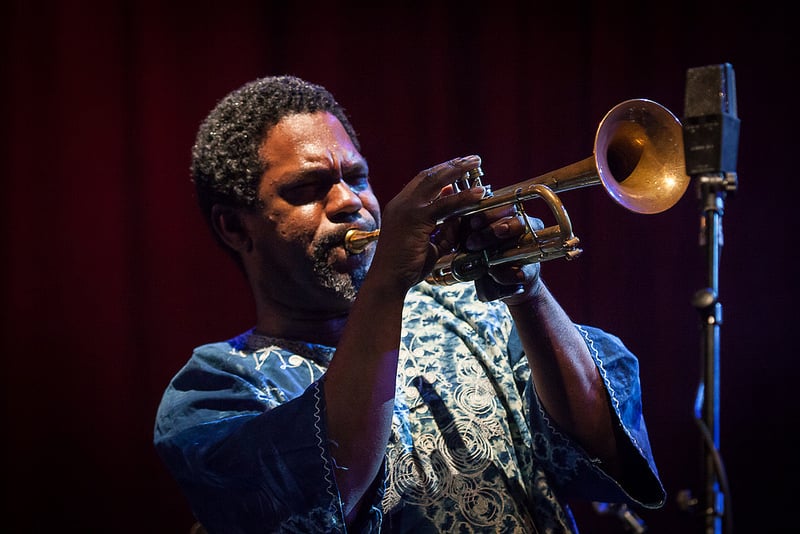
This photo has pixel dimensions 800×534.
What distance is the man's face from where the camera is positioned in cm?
222

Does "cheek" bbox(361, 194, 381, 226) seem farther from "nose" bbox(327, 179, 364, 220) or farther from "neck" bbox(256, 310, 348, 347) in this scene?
"neck" bbox(256, 310, 348, 347)

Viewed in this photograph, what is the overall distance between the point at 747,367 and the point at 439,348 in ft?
4.82

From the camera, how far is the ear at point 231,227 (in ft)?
7.98

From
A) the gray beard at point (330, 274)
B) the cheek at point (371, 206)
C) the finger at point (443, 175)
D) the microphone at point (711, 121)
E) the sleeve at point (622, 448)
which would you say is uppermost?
the microphone at point (711, 121)

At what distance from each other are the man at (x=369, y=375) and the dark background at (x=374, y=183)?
24.8 inches

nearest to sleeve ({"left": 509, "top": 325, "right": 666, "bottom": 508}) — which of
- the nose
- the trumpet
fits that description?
the trumpet

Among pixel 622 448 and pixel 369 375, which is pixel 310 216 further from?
pixel 622 448

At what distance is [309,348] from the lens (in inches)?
88.0

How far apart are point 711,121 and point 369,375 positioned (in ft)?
2.78

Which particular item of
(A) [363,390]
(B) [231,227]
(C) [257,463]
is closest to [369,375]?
(A) [363,390]

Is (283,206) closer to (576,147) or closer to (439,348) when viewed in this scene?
(439,348)

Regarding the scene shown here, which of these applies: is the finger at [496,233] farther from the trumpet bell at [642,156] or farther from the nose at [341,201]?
the nose at [341,201]

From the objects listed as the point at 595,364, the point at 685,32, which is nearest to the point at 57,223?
the point at 595,364

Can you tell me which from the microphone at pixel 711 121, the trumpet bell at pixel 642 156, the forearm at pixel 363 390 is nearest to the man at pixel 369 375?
the forearm at pixel 363 390
